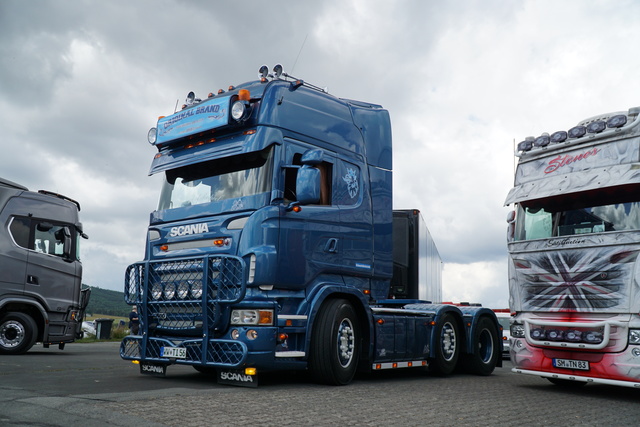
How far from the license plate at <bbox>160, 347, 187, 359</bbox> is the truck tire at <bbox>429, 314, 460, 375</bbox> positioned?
4450 millimetres

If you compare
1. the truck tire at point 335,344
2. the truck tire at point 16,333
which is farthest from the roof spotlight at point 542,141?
the truck tire at point 16,333

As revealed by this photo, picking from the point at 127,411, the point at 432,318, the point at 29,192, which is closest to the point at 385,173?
the point at 432,318

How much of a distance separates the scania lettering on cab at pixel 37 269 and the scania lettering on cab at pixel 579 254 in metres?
9.84

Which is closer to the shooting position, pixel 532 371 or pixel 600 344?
pixel 600 344

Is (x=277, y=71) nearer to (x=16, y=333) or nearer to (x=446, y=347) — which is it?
(x=446, y=347)

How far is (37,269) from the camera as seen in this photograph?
13414mm

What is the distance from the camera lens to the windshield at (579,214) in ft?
27.4

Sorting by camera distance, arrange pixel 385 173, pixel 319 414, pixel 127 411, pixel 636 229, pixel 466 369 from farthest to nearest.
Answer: pixel 466 369 < pixel 385 173 < pixel 636 229 < pixel 319 414 < pixel 127 411

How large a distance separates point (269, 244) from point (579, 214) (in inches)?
181

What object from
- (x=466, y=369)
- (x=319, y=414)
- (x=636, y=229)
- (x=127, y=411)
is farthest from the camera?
(x=466, y=369)

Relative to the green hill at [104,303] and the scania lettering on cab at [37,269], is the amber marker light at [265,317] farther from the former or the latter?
the green hill at [104,303]

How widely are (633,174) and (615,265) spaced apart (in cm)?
124

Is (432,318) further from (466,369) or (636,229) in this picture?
(636,229)

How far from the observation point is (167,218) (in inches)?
340
